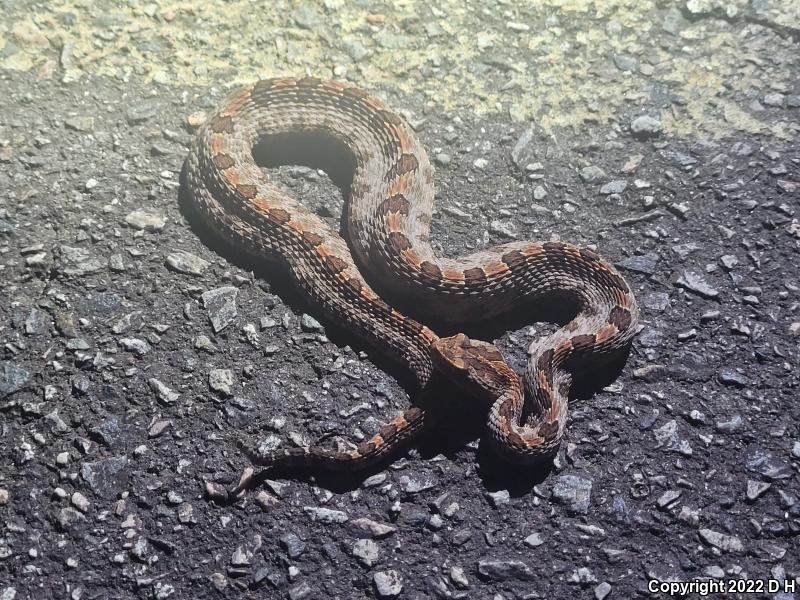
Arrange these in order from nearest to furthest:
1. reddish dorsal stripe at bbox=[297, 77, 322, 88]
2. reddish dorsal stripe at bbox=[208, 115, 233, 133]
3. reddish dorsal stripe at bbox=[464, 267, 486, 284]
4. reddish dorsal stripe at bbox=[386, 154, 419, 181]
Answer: reddish dorsal stripe at bbox=[464, 267, 486, 284] → reddish dorsal stripe at bbox=[386, 154, 419, 181] → reddish dorsal stripe at bbox=[208, 115, 233, 133] → reddish dorsal stripe at bbox=[297, 77, 322, 88]

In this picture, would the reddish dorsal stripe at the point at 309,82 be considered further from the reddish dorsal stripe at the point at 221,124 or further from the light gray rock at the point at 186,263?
the light gray rock at the point at 186,263

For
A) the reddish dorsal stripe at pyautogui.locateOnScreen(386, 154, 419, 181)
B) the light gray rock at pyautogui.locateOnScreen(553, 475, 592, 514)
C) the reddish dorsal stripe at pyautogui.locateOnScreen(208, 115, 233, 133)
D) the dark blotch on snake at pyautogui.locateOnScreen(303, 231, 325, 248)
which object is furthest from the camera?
the reddish dorsal stripe at pyautogui.locateOnScreen(208, 115, 233, 133)

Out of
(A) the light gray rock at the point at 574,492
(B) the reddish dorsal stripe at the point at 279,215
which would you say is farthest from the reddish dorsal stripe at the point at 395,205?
(A) the light gray rock at the point at 574,492

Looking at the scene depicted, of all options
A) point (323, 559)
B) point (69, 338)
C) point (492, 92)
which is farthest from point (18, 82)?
point (323, 559)

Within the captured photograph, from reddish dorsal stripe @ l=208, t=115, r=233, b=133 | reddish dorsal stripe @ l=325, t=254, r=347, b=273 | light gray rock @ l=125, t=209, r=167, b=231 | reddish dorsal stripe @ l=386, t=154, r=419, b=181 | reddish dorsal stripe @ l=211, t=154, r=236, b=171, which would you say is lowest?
light gray rock @ l=125, t=209, r=167, b=231

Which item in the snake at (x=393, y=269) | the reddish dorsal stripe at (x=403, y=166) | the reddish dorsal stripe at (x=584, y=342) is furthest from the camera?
the reddish dorsal stripe at (x=403, y=166)

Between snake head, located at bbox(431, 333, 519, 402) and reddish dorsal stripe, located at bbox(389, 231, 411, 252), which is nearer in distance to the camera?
snake head, located at bbox(431, 333, 519, 402)

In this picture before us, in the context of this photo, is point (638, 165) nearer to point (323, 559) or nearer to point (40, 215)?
point (323, 559)

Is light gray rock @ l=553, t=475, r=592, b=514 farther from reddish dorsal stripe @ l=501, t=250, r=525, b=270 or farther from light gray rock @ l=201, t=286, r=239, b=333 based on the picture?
light gray rock @ l=201, t=286, r=239, b=333

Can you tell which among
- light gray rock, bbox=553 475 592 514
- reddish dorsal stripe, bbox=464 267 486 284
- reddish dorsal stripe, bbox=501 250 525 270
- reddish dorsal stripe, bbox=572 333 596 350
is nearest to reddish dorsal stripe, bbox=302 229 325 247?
reddish dorsal stripe, bbox=464 267 486 284
